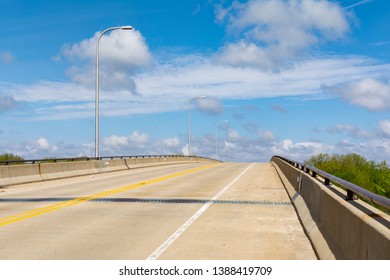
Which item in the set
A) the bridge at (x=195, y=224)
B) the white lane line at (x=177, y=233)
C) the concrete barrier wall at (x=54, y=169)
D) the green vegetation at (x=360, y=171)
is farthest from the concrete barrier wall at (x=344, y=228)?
the green vegetation at (x=360, y=171)

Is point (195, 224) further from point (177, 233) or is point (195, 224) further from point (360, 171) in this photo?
point (360, 171)

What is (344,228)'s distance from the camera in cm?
758

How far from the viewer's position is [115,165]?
3784 centimetres

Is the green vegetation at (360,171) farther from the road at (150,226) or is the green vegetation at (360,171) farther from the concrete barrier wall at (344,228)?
the concrete barrier wall at (344,228)

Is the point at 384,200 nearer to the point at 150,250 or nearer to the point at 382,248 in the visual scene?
the point at 382,248

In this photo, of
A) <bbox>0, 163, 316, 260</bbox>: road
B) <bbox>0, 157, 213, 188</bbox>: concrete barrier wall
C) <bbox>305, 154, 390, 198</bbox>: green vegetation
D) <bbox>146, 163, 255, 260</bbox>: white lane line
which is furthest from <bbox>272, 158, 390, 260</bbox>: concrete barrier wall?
<bbox>305, 154, 390, 198</bbox>: green vegetation

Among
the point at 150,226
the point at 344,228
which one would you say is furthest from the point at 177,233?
the point at 344,228

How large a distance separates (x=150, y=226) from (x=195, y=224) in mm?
1046

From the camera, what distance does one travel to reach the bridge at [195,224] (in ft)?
25.8

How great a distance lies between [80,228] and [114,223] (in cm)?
96

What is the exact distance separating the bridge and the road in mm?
18

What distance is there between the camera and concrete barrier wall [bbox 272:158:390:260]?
19.4 feet

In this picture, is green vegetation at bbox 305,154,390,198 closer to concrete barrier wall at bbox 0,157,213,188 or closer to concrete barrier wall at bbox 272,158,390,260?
concrete barrier wall at bbox 0,157,213,188

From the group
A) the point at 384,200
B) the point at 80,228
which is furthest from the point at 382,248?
the point at 80,228
